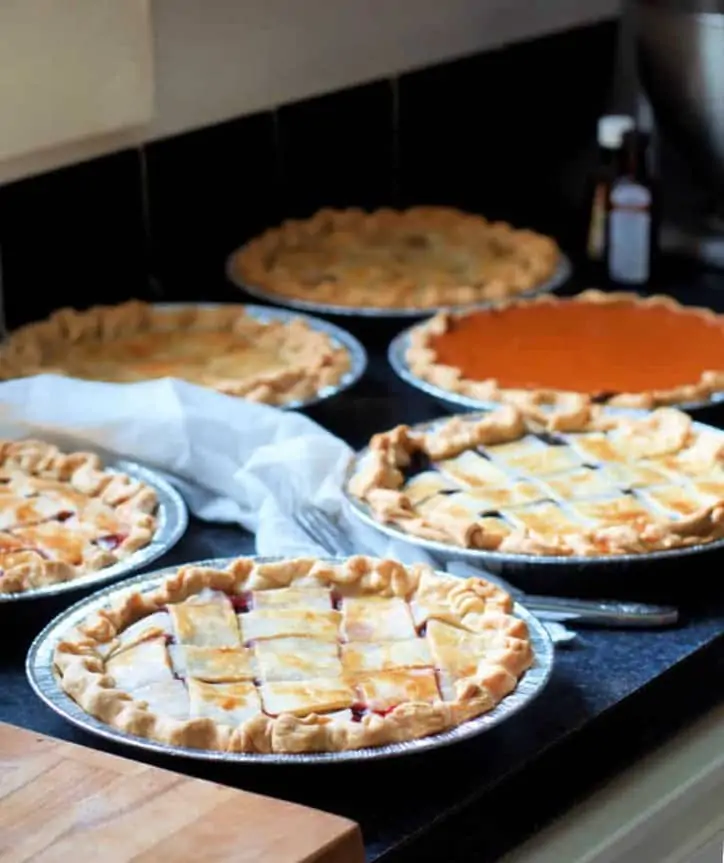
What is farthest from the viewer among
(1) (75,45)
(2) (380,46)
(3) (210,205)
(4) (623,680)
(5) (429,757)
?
(2) (380,46)

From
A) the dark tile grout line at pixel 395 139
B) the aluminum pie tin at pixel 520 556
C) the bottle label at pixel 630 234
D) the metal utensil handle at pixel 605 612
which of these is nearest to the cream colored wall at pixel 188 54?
the dark tile grout line at pixel 395 139

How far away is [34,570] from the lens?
133 cm

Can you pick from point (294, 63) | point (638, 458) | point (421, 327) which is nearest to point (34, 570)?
point (638, 458)

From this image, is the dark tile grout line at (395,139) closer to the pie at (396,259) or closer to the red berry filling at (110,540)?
the pie at (396,259)

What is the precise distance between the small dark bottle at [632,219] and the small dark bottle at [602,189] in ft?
0.04

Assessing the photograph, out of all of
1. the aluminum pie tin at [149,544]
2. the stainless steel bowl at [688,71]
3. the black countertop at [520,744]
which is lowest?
the black countertop at [520,744]

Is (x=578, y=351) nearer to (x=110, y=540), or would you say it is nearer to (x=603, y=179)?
(x=603, y=179)

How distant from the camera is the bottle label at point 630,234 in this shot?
2.09 meters

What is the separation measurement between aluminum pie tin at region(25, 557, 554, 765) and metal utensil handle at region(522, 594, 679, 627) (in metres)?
0.04

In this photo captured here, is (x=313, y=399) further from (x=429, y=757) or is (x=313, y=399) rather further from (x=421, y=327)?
(x=429, y=757)

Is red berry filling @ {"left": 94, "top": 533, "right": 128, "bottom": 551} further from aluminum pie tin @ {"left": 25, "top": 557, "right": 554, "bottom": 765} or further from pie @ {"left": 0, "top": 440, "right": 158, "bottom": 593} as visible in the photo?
aluminum pie tin @ {"left": 25, "top": 557, "right": 554, "bottom": 765}

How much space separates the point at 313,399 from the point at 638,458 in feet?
1.07

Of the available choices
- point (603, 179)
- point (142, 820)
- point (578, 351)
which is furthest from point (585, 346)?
point (142, 820)

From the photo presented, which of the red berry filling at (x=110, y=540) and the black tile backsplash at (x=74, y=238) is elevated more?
the black tile backsplash at (x=74, y=238)
